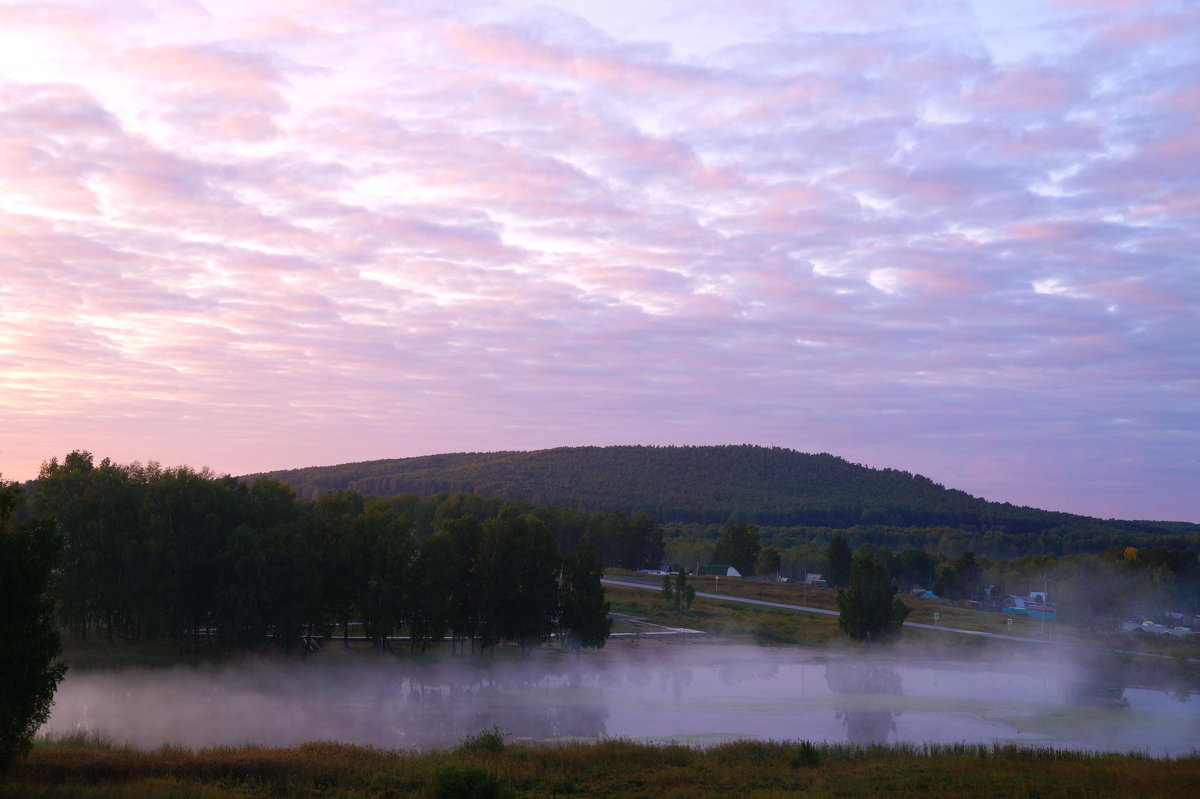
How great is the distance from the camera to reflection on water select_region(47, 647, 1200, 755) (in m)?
35.4

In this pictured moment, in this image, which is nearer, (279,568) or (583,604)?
(279,568)

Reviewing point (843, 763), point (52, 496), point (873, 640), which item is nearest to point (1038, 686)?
point (873, 640)

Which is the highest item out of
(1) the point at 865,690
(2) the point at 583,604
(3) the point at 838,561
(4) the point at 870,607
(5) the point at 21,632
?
(5) the point at 21,632

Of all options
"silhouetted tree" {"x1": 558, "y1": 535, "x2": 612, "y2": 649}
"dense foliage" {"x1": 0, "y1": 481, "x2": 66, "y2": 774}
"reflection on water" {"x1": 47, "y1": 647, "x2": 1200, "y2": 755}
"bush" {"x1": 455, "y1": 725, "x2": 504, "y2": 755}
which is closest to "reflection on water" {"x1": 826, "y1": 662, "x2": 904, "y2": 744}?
"reflection on water" {"x1": 47, "y1": 647, "x2": 1200, "y2": 755}

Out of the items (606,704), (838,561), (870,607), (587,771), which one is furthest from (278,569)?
(838,561)

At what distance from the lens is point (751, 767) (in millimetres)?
26969

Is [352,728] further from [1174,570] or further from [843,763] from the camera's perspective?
[1174,570]

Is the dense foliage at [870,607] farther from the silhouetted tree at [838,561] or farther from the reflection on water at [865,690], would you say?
the silhouetted tree at [838,561]

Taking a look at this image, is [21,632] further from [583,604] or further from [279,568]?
[583,604]

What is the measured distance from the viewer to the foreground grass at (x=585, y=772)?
2091 cm

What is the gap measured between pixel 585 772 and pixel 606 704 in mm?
19337

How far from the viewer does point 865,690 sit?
5300cm

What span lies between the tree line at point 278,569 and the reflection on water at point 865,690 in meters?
15.4

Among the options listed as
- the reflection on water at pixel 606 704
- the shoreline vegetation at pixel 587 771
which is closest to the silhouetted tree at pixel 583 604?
the reflection on water at pixel 606 704
